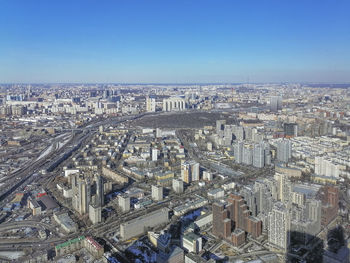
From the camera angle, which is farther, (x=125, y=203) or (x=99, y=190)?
(x=99, y=190)

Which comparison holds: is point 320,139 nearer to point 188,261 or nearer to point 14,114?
point 188,261

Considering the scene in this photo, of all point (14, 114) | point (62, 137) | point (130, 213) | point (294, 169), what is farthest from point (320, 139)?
point (14, 114)

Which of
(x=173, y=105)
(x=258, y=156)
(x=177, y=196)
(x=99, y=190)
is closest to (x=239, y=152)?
(x=258, y=156)

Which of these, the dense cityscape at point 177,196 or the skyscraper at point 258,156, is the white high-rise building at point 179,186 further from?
the skyscraper at point 258,156

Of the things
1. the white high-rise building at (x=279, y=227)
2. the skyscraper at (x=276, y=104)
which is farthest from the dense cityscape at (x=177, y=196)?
the skyscraper at (x=276, y=104)

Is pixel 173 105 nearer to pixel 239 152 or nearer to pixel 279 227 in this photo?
pixel 239 152
